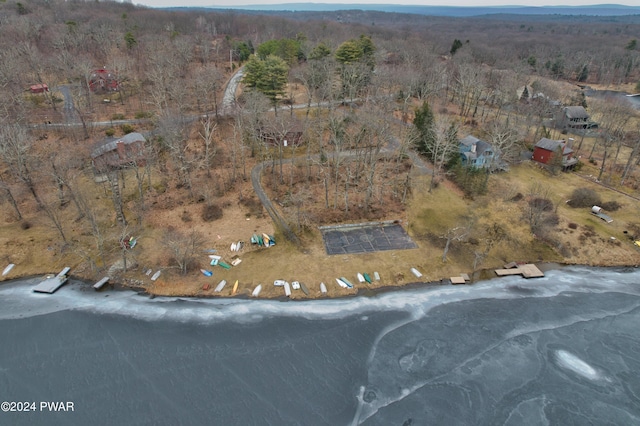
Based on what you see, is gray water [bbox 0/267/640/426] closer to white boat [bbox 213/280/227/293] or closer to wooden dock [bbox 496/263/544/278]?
wooden dock [bbox 496/263/544/278]

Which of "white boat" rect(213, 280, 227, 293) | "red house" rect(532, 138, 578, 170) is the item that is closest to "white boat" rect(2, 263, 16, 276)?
"white boat" rect(213, 280, 227, 293)

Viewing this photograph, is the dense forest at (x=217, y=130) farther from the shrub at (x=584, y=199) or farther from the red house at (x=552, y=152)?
the shrub at (x=584, y=199)

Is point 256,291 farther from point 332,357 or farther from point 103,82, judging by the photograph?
point 103,82

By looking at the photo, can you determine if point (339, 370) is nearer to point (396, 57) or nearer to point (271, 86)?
point (271, 86)

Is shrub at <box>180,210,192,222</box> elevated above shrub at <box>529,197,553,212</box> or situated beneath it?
elevated above

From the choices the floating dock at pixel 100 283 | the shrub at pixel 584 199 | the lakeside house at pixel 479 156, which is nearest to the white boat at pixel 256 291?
the floating dock at pixel 100 283

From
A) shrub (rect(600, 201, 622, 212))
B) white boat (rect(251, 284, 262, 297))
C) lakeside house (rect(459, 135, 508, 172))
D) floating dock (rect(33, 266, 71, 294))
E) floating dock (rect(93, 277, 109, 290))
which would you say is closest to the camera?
white boat (rect(251, 284, 262, 297))
